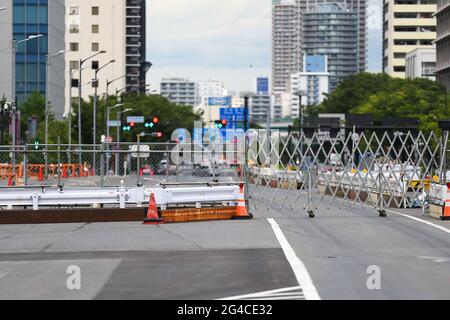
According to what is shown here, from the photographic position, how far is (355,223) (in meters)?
27.2

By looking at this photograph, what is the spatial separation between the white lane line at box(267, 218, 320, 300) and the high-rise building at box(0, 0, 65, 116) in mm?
78543

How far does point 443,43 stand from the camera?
401 feet

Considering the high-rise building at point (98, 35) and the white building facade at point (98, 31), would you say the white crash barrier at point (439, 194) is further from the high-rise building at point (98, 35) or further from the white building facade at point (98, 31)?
the white building facade at point (98, 31)

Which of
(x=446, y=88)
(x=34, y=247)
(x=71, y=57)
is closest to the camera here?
(x=34, y=247)

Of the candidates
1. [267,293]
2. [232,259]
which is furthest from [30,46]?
[267,293]

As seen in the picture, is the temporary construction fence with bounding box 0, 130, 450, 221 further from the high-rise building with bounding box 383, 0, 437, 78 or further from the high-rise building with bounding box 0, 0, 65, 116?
the high-rise building with bounding box 383, 0, 437, 78

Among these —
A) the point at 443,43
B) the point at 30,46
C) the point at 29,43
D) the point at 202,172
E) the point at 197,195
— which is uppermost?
the point at 443,43

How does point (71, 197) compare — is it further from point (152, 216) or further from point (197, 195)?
point (197, 195)

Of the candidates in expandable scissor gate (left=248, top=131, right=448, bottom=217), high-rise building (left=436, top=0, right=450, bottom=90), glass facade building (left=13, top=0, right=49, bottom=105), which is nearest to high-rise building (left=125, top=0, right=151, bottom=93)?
high-rise building (left=436, top=0, right=450, bottom=90)

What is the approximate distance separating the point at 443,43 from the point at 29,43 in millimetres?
50789

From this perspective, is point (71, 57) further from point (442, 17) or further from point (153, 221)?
point (153, 221)

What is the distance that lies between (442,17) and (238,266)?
110 m

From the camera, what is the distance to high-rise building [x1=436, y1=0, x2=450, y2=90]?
119250 millimetres
